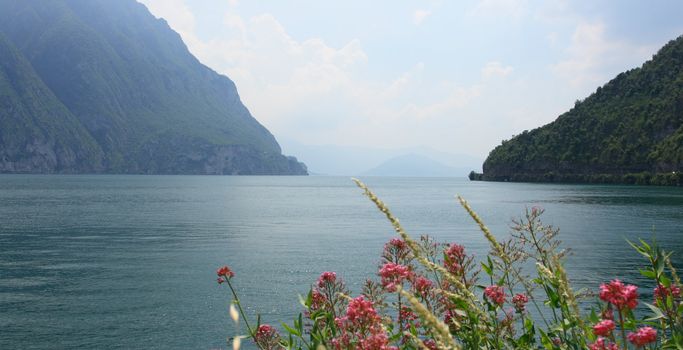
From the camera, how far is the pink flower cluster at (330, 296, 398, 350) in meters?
3.37

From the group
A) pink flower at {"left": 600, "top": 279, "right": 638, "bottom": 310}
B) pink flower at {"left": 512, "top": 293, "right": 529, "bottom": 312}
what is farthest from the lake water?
pink flower at {"left": 600, "top": 279, "right": 638, "bottom": 310}

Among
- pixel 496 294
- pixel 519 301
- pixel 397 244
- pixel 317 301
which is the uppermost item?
pixel 397 244

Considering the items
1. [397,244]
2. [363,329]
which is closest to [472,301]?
[363,329]

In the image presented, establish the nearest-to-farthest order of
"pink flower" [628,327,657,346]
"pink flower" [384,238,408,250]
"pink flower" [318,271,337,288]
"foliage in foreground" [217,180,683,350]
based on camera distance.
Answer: "pink flower" [628,327,657,346] → "foliage in foreground" [217,180,683,350] → "pink flower" [384,238,408,250] → "pink flower" [318,271,337,288]

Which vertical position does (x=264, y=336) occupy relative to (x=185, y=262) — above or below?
above

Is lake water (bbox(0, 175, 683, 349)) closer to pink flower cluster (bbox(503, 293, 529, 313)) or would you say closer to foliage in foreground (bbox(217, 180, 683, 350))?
foliage in foreground (bbox(217, 180, 683, 350))

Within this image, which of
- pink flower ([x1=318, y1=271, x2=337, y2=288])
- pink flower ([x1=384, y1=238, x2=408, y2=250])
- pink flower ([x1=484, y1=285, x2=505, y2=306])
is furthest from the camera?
pink flower ([x1=318, y1=271, x2=337, y2=288])

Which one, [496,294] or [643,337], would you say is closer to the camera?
[643,337]

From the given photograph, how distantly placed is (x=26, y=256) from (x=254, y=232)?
23971 millimetres

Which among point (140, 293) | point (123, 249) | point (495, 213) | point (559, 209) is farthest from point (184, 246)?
point (559, 209)

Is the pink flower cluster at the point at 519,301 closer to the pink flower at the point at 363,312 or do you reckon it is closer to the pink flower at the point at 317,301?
the pink flower at the point at 317,301

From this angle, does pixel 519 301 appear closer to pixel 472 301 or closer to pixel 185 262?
pixel 472 301

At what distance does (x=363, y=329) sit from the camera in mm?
4090

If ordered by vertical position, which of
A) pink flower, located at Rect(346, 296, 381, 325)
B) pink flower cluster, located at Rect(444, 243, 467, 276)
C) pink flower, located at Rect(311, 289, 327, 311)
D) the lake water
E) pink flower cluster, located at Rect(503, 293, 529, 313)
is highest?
pink flower cluster, located at Rect(444, 243, 467, 276)
